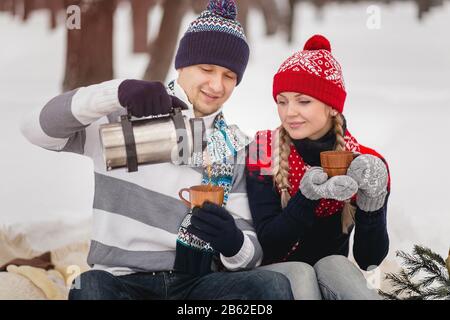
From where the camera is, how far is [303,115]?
1803mm

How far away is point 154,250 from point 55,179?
1.33 ft

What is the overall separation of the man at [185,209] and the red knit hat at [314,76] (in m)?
0.13

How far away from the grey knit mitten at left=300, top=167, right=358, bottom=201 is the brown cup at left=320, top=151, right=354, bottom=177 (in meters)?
0.02

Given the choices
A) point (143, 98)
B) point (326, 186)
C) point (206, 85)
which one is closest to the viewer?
point (143, 98)

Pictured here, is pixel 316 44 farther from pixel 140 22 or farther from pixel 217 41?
pixel 140 22

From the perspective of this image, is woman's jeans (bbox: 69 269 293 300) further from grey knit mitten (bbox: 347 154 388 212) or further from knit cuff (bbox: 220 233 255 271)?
grey knit mitten (bbox: 347 154 388 212)

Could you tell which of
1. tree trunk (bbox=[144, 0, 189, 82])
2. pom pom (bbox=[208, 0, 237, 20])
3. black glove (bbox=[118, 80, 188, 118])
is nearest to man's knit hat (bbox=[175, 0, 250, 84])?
pom pom (bbox=[208, 0, 237, 20])

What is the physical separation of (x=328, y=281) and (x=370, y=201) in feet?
0.81

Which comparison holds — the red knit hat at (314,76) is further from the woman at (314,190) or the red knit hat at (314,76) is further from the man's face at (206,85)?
the man's face at (206,85)

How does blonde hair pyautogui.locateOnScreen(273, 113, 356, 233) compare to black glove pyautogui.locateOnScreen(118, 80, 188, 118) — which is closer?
black glove pyautogui.locateOnScreen(118, 80, 188, 118)

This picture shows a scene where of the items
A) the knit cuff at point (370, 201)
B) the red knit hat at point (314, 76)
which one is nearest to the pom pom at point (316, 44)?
the red knit hat at point (314, 76)

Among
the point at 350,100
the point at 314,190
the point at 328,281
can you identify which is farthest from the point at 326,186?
the point at 350,100

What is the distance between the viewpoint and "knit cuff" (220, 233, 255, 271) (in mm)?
1728
